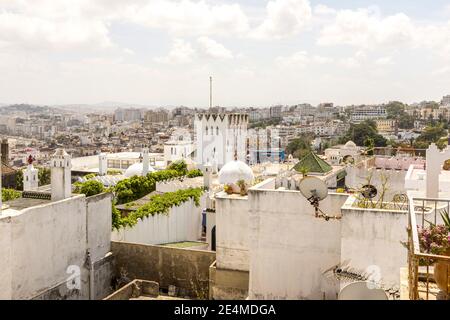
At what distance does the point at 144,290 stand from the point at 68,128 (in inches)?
5581

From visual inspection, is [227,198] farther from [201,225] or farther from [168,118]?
[168,118]

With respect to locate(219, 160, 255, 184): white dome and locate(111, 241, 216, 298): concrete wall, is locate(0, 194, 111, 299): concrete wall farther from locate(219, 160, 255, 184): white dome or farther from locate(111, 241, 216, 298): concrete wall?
locate(219, 160, 255, 184): white dome

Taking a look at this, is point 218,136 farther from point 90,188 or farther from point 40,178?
point 90,188

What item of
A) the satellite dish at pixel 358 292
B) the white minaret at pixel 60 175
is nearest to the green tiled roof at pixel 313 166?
the white minaret at pixel 60 175

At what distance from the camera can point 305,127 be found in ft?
359

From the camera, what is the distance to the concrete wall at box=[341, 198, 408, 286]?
7285 mm

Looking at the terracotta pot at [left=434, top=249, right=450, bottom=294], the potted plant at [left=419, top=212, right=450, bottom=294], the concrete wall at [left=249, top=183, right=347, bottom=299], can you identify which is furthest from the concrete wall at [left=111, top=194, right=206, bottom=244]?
the terracotta pot at [left=434, top=249, right=450, bottom=294]

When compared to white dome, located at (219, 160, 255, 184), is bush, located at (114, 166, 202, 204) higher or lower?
lower

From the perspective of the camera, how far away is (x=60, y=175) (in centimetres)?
1129

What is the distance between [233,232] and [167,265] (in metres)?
3.15

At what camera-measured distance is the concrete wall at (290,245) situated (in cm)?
888

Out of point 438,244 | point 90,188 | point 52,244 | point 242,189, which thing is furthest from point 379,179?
point 90,188

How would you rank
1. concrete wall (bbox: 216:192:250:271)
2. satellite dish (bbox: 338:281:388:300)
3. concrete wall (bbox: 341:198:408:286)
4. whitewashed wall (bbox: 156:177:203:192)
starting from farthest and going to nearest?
1. whitewashed wall (bbox: 156:177:203:192)
2. concrete wall (bbox: 216:192:250:271)
3. concrete wall (bbox: 341:198:408:286)
4. satellite dish (bbox: 338:281:388:300)

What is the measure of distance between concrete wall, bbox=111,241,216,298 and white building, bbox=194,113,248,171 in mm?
30054
